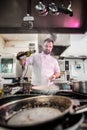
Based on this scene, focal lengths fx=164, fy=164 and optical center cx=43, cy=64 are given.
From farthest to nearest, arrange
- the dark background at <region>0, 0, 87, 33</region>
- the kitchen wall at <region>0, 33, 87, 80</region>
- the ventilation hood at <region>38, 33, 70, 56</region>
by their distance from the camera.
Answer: the kitchen wall at <region>0, 33, 87, 80</region> < the ventilation hood at <region>38, 33, 70, 56</region> < the dark background at <region>0, 0, 87, 33</region>

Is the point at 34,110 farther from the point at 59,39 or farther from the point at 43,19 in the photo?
the point at 59,39

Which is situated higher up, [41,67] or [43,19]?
[43,19]

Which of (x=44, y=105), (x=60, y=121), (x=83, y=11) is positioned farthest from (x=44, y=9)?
(x=60, y=121)

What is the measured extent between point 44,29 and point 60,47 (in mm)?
792

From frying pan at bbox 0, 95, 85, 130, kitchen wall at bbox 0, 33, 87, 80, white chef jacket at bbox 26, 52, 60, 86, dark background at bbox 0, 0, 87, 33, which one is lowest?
frying pan at bbox 0, 95, 85, 130

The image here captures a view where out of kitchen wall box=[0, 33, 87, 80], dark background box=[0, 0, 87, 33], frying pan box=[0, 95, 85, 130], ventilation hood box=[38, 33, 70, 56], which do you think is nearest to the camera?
frying pan box=[0, 95, 85, 130]

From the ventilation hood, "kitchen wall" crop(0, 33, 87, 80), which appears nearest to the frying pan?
the ventilation hood

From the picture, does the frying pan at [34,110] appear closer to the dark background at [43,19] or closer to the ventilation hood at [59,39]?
the dark background at [43,19]

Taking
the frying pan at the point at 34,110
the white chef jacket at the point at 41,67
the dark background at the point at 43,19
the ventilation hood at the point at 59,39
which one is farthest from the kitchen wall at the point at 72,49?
the frying pan at the point at 34,110

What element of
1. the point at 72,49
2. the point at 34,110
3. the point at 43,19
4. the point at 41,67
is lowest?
the point at 34,110

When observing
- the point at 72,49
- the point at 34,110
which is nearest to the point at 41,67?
the point at 72,49

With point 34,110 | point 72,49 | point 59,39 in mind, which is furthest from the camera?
point 72,49

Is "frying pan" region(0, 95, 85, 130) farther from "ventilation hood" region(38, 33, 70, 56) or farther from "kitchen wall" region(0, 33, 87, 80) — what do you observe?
"kitchen wall" region(0, 33, 87, 80)

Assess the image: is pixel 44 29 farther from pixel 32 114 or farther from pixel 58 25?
pixel 32 114
